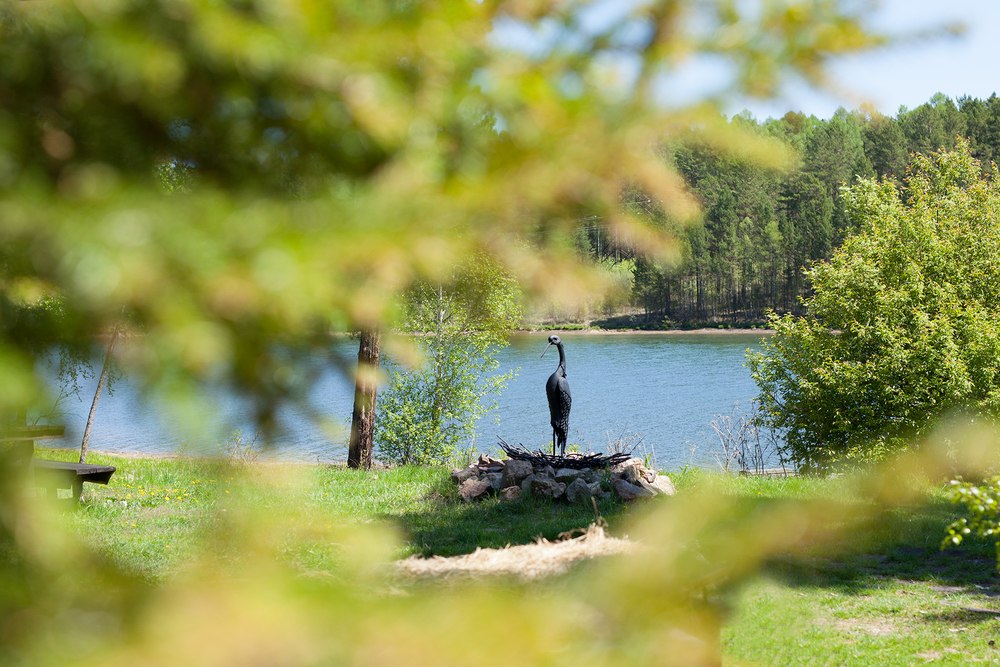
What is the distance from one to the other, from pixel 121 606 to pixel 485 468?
9743mm

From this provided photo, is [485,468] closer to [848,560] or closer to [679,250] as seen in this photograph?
[848,560]

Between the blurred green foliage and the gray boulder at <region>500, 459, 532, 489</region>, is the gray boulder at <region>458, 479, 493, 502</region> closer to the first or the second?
the gray boulder at <region>500, 459, 532, 489</region>

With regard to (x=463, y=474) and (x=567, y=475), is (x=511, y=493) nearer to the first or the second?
(x=567, y=475)

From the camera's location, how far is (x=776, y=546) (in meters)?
1.10

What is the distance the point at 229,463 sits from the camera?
82 centimetres

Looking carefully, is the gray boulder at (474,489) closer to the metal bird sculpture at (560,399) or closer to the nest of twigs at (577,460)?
the nest of twigs at (577,460)

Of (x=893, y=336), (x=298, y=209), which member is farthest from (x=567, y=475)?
(x=298, y=209)

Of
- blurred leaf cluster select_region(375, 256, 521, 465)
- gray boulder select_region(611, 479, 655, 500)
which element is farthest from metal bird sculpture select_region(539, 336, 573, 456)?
blurred leaf cluster select_region(375, 256, 521, 465)

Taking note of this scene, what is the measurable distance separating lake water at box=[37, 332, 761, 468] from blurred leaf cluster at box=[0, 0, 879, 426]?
4cm

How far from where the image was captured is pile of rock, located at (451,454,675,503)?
9.14 meters

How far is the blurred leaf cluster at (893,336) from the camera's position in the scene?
34.7ft

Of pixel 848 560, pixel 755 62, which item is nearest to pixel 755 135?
pixel 755 62

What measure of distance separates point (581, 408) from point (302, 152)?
21.1 metres

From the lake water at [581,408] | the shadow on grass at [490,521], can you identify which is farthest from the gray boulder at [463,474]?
the lake water at [581,408]
